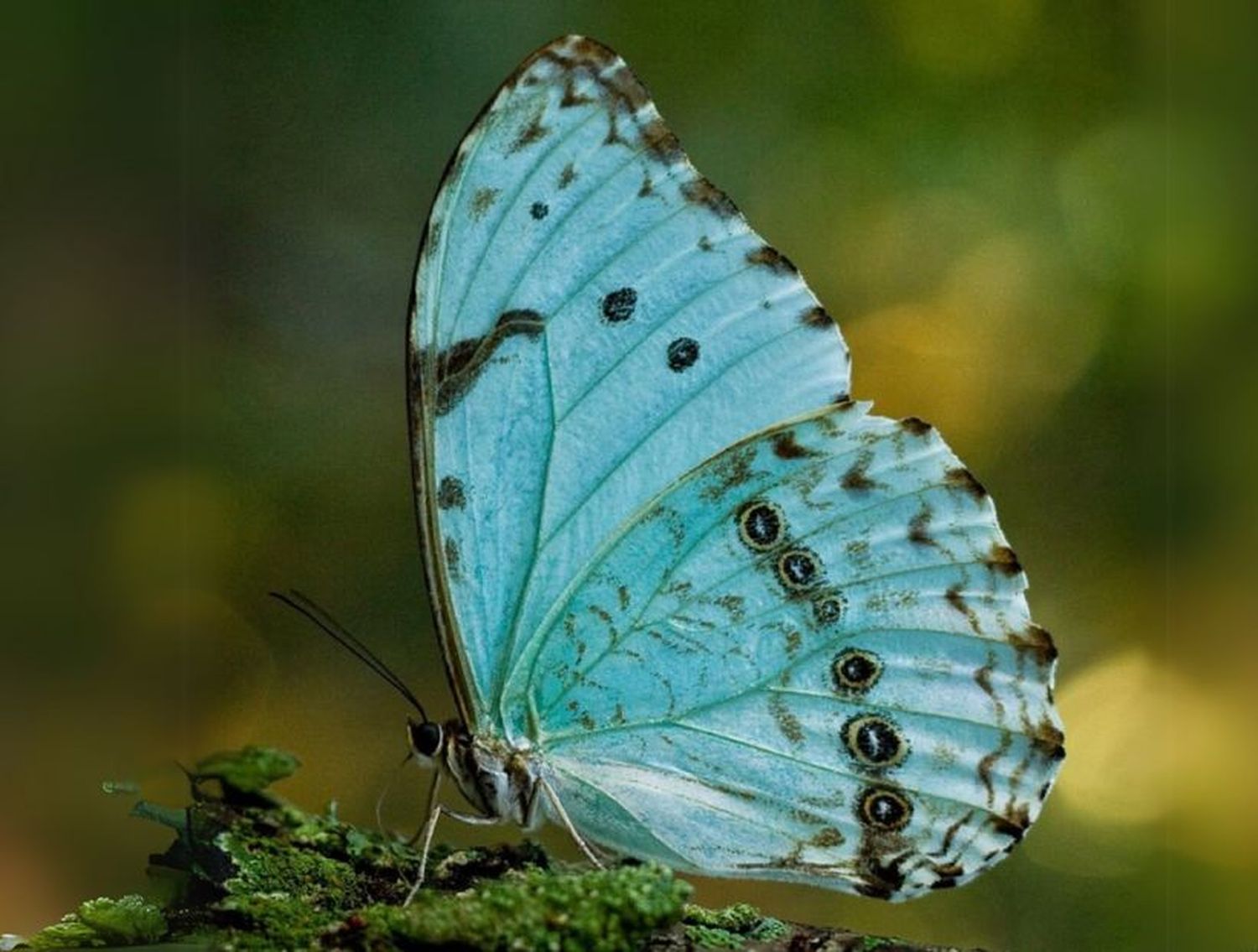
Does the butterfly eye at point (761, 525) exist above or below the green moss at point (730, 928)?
above

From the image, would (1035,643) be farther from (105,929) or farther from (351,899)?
(105,929)

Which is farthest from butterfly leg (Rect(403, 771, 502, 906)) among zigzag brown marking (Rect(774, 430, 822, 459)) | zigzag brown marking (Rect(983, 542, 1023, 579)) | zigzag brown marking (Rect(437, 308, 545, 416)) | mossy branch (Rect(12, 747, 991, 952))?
zigzag brown marking (Rect(983, 542, 1023, 579))

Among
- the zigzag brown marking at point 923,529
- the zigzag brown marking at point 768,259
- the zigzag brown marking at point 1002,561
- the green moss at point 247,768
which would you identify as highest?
the zigzag brown marking at point 768,259

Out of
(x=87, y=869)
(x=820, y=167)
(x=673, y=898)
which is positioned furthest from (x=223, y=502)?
(x=673, y=898)

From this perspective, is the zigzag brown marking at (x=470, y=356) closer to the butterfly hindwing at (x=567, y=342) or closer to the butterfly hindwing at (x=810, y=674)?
the butterfly hindwing at (x=567, y=342)

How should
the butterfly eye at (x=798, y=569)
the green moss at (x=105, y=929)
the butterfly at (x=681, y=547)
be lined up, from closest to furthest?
the green moss at (x=105, y=929) < the butterfly at (x=681, y=547) < the butterfly eye at (x=798, y=569)

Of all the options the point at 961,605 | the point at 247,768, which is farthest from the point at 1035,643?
the point at 247,768

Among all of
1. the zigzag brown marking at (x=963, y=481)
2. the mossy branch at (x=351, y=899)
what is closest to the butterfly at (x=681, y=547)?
the zigzag brown marking at (x=963, y=481)

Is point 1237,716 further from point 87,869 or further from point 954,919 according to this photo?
point 87,869
